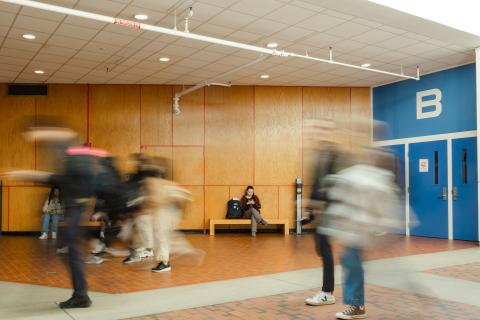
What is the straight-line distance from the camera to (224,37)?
330 inches

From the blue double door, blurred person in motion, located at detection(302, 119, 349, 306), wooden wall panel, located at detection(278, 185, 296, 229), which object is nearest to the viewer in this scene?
blurred person in motion, located at detection(302, 119, 349, 306)

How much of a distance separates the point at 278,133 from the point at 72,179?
8516 mm

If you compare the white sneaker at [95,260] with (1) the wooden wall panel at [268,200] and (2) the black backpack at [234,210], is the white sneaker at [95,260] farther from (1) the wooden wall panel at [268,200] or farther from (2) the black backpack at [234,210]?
(1) the wooden wall panel at [268,200]

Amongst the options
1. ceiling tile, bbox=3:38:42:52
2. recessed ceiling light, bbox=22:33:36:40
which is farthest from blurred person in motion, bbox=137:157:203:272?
ceiling tile, bbox=3:38:42:52

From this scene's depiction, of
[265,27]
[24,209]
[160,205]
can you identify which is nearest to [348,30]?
[265,27]

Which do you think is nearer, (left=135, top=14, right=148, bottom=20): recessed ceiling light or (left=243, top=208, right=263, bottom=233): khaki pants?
(left=135, top=14, right=148, bottom=20): recessed ceiling light

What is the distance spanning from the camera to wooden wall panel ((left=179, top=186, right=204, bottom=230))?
11938 mm

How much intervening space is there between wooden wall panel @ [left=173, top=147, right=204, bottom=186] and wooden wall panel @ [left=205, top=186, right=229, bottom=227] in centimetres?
37

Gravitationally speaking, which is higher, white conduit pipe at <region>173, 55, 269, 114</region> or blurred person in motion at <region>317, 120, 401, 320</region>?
white conduit pipe at <region>173, 55, 269, 114</region>

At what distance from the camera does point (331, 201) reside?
12.5ft

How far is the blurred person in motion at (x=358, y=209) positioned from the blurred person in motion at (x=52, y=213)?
317 inches

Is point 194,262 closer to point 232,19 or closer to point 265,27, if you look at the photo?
point 232,19

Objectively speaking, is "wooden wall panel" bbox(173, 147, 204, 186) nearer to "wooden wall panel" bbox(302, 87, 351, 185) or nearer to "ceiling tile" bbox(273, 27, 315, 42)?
"wooden wall panel" bbox(302, 87, 351, 185)

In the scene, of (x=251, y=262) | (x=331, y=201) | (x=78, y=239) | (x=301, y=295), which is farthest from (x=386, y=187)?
(x=251, y=262)
